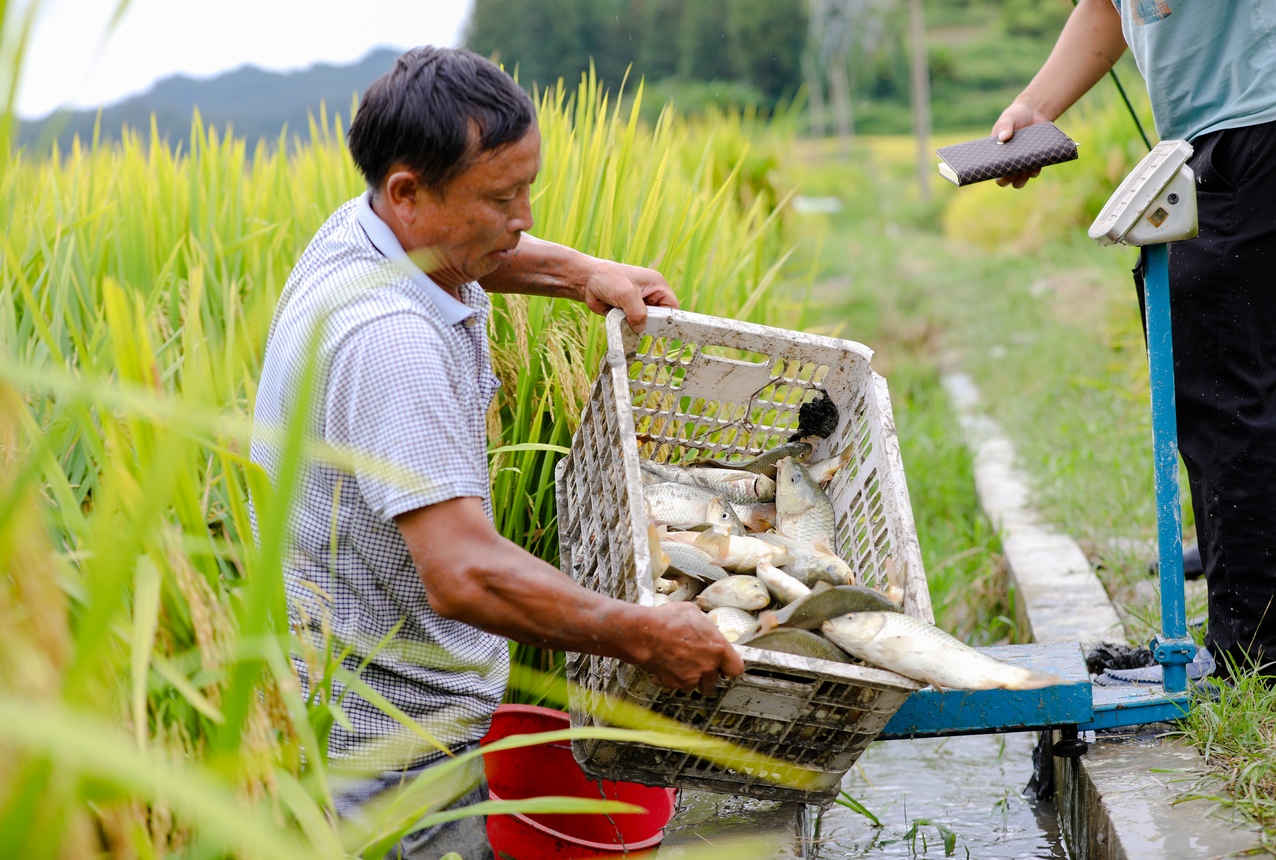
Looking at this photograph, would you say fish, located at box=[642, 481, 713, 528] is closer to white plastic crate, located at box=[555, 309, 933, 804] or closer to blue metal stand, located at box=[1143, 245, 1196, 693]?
white plastic crate, located at box=[555, 309, 933, 804]

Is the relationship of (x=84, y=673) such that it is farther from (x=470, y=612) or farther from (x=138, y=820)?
(x=470, y=612)

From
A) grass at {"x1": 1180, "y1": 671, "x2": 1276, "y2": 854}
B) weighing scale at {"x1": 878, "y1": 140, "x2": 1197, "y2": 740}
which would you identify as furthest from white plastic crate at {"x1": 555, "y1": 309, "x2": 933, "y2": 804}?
grass at {"x1": 1180, "y1": 671, "x2": 1276, "y2": 854}

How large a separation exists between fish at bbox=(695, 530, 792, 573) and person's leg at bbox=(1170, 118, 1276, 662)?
99 cm

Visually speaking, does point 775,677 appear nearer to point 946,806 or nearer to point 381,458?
point 381,458

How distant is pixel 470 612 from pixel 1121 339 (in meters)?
5.60

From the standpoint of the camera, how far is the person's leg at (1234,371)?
7.48ft

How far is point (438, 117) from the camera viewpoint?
5.82 ft

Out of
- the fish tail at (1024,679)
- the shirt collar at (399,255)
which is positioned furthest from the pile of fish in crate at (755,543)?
the shirt collar at (399,255)

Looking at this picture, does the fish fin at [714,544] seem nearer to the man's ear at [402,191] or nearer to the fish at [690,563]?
the fish at [690,563]

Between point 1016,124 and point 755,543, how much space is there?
1.20 m

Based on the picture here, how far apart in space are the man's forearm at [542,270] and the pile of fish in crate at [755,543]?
17 centimetres

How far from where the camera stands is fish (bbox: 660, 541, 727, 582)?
6.99 ft

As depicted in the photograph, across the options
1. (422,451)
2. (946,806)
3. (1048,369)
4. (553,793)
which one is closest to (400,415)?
(422,451)

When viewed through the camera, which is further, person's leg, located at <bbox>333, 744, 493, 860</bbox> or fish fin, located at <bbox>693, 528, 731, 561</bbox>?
fish fin, located at <bbox>693, 528, 731, 561</bbox>
